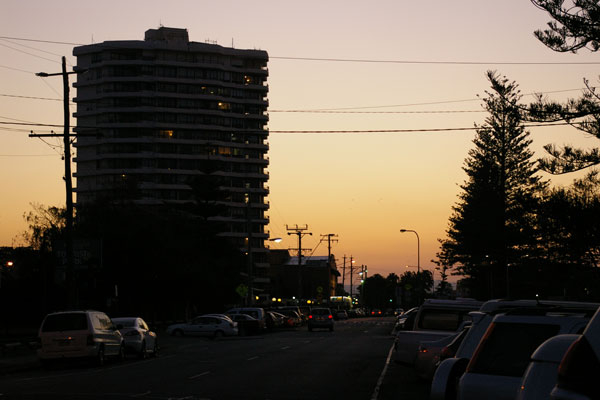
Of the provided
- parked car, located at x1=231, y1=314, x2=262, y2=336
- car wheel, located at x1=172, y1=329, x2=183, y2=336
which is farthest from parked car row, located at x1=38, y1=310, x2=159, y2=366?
parked car, located at x1=231, y1=314, x2=262, y2=336

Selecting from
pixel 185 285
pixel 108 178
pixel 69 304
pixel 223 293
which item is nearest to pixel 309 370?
pixel 69 304

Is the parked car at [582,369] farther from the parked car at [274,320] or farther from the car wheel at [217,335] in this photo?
the parked car at [274,320]

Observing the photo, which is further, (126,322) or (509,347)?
(126,322)

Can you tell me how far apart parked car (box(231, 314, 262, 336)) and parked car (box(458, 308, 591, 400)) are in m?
48.6

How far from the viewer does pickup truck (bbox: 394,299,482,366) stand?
2008 centimetres

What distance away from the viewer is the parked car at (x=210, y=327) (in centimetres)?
5256

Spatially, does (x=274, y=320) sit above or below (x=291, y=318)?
above

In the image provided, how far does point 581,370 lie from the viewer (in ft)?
13.2

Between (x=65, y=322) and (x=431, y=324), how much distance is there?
12.3 m

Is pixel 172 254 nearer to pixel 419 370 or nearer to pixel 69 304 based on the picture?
pixel 69 304

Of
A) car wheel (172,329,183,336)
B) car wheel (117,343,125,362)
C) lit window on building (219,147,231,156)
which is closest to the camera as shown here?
car wheel (117,343,125,362)

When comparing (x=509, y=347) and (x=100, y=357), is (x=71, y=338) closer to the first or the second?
(x=100, y=357)

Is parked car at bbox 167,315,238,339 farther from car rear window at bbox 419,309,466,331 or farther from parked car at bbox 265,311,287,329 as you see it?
car rear window at bbox 419,309,466,331

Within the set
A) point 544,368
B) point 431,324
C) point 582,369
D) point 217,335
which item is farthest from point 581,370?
point 217,335
